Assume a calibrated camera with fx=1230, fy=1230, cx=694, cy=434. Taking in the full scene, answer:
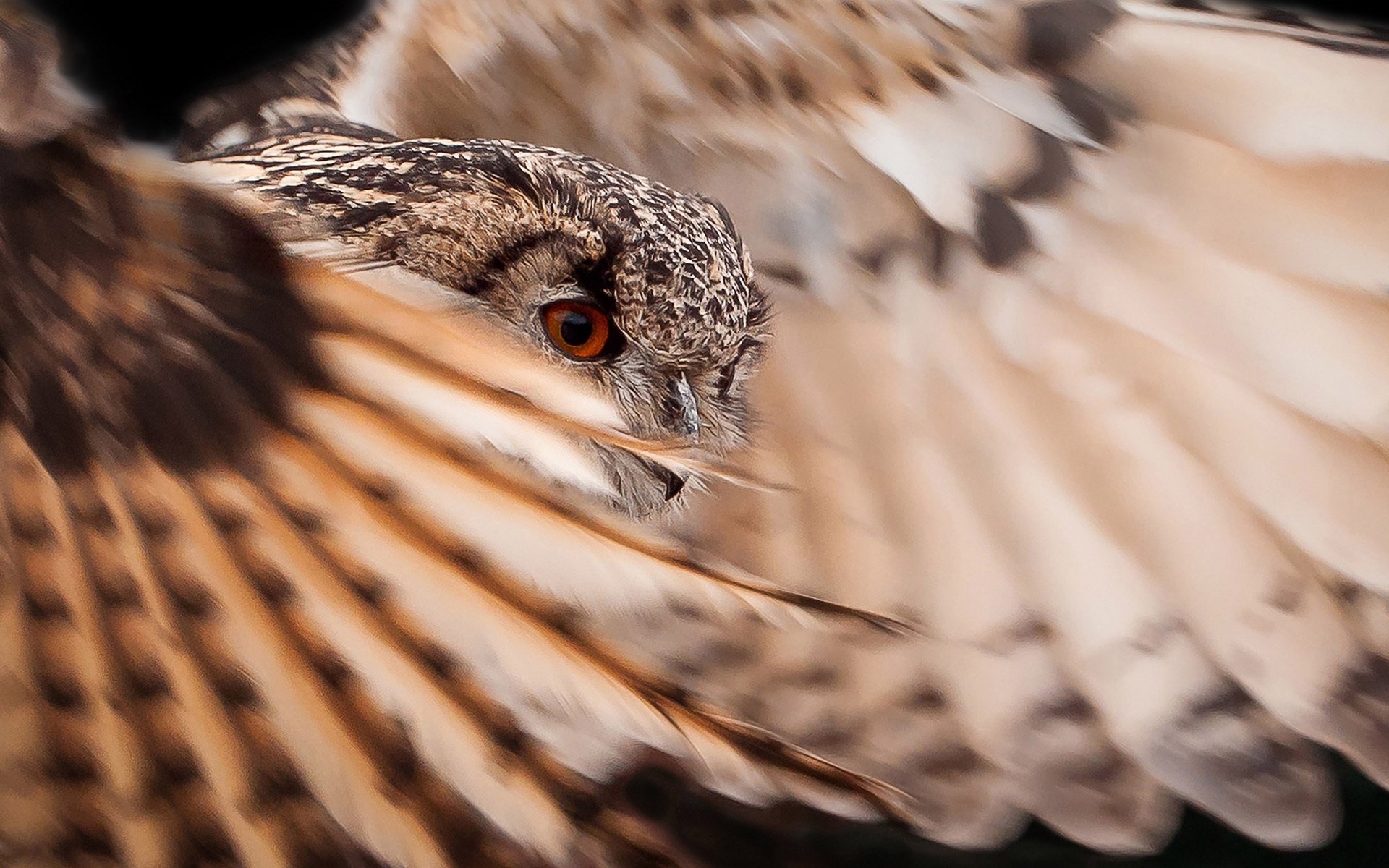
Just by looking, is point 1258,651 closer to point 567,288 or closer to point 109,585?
point 567,288

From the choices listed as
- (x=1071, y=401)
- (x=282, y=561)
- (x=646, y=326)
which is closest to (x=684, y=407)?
(x=646, y=326)

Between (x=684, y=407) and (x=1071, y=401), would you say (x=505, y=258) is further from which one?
(x=1071, y=401)

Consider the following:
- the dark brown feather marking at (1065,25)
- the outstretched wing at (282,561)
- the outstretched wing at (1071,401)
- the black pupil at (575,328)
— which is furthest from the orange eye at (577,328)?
the outstretched wing at (282,561)

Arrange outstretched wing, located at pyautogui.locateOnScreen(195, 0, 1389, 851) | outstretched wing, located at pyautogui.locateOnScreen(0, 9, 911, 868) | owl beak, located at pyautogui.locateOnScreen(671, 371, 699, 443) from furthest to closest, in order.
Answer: owl beak, located at pyautogui.locateOnScreen(671, 371, 699, 443)
outstretched wing, located at pyautogui.locateOnScreen(195, 0, 1389, 851)
outstretched wing, located at pyautogui.locateOnScreen(0, 9, 911, 868)

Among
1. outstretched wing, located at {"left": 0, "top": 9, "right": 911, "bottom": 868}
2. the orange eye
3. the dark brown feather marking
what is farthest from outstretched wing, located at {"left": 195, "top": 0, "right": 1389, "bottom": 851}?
outstretched wing, located at {"left": 0, "top": 9, "right": 911, "bottom": 868}

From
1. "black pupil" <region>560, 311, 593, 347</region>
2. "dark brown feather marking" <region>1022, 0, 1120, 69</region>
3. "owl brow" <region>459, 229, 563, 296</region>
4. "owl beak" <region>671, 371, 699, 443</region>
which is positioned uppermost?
"dark brown feather marking" <region>1022, 0, 1120, 69</region>

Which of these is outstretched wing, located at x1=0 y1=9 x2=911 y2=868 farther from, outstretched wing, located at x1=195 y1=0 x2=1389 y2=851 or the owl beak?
the owl beak

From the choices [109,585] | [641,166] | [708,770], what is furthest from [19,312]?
[641,166]

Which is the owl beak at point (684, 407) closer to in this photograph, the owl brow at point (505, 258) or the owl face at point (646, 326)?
the owl face at point (646, 326)
